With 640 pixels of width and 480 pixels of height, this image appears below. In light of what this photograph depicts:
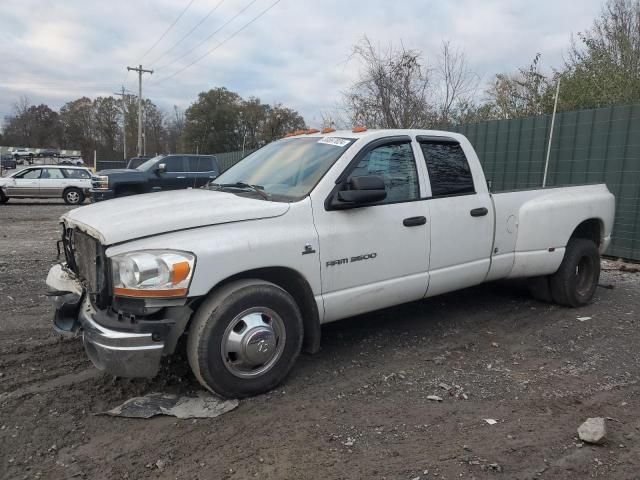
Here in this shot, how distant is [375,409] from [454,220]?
1.93 meters

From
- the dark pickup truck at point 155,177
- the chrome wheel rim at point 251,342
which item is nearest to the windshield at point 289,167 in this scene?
the chrome wheel rim at point 251,342

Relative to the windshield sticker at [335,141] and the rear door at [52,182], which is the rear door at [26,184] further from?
the windshield sticker at [335,141]

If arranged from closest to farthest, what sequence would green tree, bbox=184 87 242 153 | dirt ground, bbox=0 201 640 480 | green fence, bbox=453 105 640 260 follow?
1. dirt ground, bbox=0 201 640 480
2. green fence, bbox=453 105 640 260
3. green tree, bbox=184 87 242 153

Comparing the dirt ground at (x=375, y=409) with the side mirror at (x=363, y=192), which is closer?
the dirt ground at (x=375, y=409)

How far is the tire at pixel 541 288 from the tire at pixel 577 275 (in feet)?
0.15

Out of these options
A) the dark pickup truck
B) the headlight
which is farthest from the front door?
the dark pickup truck

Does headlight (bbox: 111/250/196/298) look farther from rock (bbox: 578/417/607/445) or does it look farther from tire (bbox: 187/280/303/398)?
rock (bbox: 578/417/607/445)

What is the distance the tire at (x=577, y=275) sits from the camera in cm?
565

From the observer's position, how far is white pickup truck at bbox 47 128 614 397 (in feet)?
10.5

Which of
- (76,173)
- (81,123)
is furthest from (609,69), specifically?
(81,123)

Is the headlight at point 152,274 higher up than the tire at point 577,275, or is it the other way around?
the headlight at point 152,274

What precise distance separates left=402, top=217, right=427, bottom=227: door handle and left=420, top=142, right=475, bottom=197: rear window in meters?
0.33

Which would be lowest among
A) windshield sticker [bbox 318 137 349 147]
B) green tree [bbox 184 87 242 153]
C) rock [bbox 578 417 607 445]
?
rock [bbox 578 417 607 445]

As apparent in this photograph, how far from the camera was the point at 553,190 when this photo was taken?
556 centimetres
